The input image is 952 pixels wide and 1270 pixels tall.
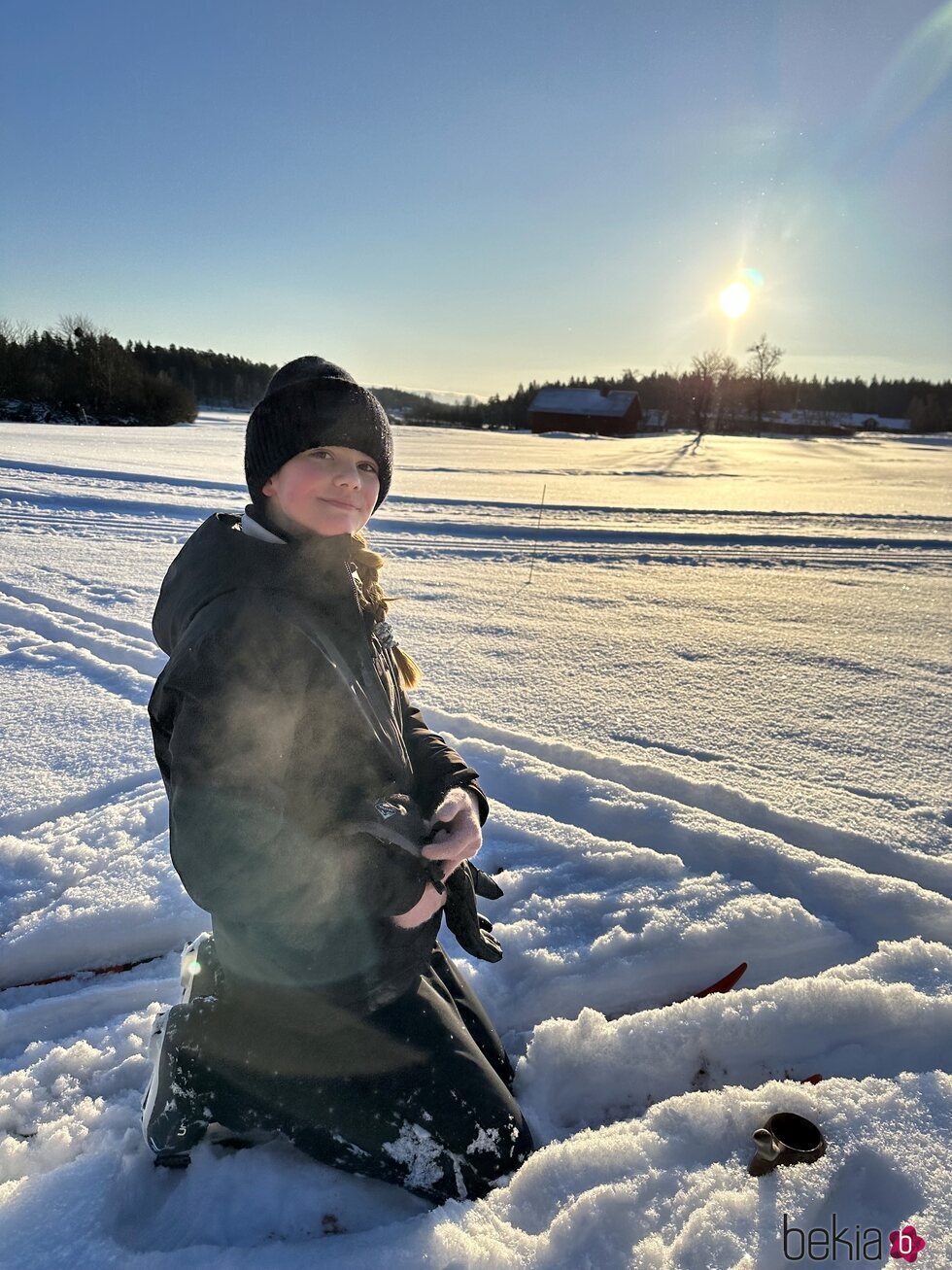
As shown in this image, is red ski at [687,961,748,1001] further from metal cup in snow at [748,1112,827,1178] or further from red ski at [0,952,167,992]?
red ski at [0,952,167,992]

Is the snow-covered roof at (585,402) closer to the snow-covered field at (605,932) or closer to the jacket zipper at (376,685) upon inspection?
the snow-covered field at (605,932)

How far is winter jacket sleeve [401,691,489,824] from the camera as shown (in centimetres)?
150

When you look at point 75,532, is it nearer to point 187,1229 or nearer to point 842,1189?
point 187,1229

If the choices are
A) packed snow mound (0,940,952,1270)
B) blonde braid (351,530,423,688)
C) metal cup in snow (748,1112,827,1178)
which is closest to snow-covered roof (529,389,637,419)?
blonde braid (351,530,423,688)

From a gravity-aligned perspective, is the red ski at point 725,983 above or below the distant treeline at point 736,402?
below

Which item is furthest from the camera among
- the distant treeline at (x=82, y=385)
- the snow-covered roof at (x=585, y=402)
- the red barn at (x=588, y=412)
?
the snow-covered roof at (x=585, y=402)

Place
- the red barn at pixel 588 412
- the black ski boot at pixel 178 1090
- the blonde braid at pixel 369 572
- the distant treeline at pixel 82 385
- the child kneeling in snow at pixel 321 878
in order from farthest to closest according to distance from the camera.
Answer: the red barn at pixel 588 412
the distant treeline at pixel 82 385
the blonde braid at pixel 369 572
the black ski boot at pixel 178 1090
the child kneeling in snow at pixel 321 878

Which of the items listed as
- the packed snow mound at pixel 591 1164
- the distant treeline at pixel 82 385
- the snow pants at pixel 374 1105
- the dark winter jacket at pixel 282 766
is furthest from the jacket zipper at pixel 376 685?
the distant treeline at pixel 82 385

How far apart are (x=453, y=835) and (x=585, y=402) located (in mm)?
50779

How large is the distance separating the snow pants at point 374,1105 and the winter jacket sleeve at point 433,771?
0.41m

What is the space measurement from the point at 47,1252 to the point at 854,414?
228 feet

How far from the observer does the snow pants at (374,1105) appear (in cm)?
130

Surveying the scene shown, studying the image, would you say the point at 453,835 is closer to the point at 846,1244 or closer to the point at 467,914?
the point at 467,914

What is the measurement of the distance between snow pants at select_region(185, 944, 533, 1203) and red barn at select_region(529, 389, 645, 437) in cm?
4779
